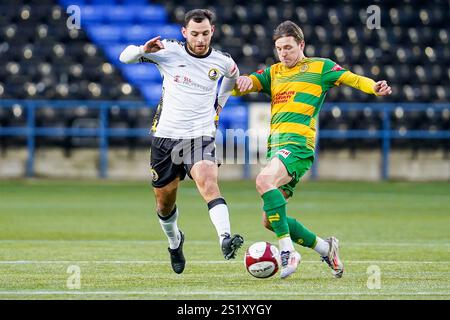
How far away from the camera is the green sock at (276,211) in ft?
24.8

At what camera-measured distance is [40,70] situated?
22.0m

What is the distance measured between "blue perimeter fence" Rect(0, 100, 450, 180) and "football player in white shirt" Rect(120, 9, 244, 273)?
39.6 feet

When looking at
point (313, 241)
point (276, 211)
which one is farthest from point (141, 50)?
point (313, 241)

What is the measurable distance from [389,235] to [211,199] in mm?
4479

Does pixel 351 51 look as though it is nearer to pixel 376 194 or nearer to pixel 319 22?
pixel 319 22

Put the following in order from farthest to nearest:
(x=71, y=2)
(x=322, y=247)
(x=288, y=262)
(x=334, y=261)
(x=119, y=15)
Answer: (x=119, y=15) → (x=71, y=2) → (x=322, y=247) → (x=334, y=261) → (x=288, y=262)

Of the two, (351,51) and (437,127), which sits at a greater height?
(351,51)

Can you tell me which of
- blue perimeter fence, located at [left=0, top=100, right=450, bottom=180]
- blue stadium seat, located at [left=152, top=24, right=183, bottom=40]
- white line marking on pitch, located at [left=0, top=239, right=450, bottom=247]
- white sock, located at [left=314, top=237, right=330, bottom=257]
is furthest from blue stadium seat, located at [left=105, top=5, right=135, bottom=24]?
white sock, located at [left=314, top=237, right=330, bottom=257]

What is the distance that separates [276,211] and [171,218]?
996 mm

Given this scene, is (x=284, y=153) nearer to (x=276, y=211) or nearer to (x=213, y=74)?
(x=276, y=211)

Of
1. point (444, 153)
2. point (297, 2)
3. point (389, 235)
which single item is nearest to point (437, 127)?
point (444, 153)

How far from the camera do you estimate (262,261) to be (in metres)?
7.29

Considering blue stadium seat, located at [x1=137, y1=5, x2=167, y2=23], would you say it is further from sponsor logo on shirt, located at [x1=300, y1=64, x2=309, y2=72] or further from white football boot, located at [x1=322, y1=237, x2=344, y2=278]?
white football boot, located at [x1=322, y1=237, x2=344, y2=278]

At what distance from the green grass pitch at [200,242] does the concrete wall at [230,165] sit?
748 millimetres
